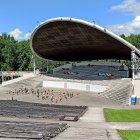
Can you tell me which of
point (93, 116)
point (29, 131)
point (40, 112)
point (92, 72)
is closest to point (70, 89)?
point (92, 72)

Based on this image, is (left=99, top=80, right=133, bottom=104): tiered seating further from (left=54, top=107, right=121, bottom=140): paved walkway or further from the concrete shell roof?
(left=54, top=107, right=121, bottom=140): paved walkway

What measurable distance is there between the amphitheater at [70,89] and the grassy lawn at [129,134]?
0.64 meters

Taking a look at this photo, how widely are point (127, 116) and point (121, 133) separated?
14.1 m

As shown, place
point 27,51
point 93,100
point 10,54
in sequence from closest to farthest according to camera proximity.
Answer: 1. point 93,100
2. point 10,54
3. point 27,51

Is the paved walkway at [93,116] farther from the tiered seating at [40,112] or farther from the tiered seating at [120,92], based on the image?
the tiered seating at [120,92]

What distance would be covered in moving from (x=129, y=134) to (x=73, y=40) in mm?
56756

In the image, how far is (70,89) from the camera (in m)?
88.5

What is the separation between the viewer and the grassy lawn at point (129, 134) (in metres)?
32.2

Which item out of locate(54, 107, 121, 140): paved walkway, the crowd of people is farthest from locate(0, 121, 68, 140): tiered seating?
the crowd of people

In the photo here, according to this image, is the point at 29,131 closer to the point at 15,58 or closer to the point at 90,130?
the point at 90,130

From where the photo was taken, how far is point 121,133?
3531cm

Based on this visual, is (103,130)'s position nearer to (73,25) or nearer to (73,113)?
(73,113)

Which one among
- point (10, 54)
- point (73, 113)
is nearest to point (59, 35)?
point (73, 113)

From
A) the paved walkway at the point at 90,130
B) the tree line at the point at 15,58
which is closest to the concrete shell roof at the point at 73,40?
the paved walkway at the point at 90,130
